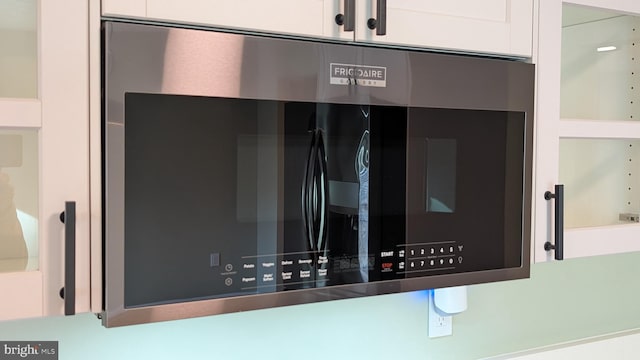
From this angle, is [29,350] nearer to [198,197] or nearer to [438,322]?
[198,197]

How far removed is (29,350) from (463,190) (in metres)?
0.83

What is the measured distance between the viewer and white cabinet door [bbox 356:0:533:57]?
1087 millimetres

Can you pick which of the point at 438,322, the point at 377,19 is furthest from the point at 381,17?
the point at 438,322

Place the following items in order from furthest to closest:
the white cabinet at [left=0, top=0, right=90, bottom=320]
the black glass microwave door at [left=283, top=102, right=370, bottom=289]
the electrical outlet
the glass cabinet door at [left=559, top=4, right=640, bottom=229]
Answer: the electrical outlet → the glass cabinet door at [left=559, top=4, right=640, bottom=229] → the black glass microwave door at [left=283, top=102, right=370, bottom=289] → the white cabinet at [left=0, top=0, right=90, bottom=320]

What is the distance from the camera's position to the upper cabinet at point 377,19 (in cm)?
94

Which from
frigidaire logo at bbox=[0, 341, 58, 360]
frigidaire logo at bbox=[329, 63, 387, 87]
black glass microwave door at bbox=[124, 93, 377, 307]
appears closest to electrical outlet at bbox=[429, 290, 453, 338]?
black glass microwave door at bbox=[124, 93, 377, 307]

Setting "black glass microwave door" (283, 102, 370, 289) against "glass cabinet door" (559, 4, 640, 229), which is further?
"glass cabinet door" (559, 4, 640, 229)

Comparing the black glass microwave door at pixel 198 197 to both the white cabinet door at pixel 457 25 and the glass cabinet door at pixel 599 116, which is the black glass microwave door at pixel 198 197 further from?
the glass cabinet door at pixel 599 116

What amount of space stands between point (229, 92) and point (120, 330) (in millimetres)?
581

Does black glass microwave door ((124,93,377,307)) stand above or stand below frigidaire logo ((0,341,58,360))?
above

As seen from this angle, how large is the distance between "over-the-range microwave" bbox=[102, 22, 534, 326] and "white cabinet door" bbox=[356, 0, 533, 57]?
3 centimetres

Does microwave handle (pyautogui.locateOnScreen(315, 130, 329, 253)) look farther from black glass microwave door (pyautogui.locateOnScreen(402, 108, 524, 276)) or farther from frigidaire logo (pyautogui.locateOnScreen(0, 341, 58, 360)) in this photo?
frigidaire logo (pyautogui.locateOnScreen(0, 341, 58, 360))

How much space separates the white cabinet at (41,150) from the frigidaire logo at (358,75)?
368mm

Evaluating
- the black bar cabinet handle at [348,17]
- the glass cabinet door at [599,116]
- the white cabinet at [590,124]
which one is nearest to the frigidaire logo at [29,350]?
the black bar cabinet handle at [348,17]
